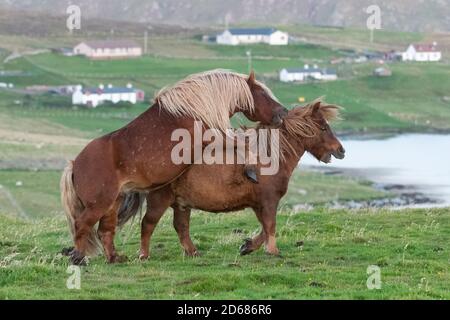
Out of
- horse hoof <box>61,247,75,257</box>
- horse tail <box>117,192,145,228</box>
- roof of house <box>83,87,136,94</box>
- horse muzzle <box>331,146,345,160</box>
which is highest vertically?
horse muzzle <box>331,146,345,160</box>

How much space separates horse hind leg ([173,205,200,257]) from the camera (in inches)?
592

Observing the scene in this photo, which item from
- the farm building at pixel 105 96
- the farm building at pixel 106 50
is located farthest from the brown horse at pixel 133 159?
the farm building at pixel 106 50

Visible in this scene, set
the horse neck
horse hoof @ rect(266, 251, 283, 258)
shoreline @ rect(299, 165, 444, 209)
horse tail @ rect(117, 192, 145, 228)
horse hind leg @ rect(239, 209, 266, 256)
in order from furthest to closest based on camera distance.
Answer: shoreline @ rect(299, 165, 444, 209)
the horse neck
horse tail @ rect(117, 192, 145, 228)
horse hind leg @ rect(239, 209, 266, 256)
horse hoof @ rect(266, 251, 283, 258)

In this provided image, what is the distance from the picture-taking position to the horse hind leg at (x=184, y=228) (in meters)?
15.0

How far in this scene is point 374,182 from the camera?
78438 mm

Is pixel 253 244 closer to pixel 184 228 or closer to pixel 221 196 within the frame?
pixel 221 196

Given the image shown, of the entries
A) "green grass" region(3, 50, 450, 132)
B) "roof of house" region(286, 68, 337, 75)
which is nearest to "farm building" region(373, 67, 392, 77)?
"green grass" region(3, 50, 450, 132)

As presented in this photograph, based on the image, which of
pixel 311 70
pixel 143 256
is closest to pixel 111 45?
pixel 311 70

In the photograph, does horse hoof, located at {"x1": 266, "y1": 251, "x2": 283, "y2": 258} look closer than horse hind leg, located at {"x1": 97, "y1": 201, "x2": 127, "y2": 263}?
No

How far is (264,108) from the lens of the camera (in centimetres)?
1481

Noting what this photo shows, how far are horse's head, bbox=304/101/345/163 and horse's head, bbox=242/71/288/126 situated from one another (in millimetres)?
813

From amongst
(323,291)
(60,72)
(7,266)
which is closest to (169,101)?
(7,266)

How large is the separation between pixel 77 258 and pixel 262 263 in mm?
2567
